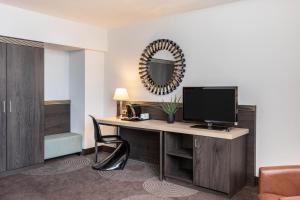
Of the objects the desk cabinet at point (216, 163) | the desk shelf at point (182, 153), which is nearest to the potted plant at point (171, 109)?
the desk cabinet at point (216, 163)

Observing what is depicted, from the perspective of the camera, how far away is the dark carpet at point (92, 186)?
3041 millimetres

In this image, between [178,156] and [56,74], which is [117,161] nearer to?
[178,156]

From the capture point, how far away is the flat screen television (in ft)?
10.4

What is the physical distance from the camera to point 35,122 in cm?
403

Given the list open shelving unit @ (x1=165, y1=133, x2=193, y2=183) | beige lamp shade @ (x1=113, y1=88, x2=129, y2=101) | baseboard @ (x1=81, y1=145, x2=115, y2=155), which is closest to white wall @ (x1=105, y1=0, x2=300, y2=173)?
open shelving unit @ (x1=165, y1=133, x2=193, y2=183)

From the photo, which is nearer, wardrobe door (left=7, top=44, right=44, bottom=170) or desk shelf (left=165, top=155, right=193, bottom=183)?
desk shelf (left=165, top=155, right=193, bottom=183)

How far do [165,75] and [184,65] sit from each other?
38cm

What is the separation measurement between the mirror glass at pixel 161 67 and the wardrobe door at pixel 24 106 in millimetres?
1761

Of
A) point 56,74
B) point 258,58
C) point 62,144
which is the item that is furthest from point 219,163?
point 56,74

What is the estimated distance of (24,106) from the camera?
3883 millimetres

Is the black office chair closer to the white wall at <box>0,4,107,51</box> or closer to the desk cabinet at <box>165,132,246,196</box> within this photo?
the desk cabinet at <box>165,132,246,196</box>

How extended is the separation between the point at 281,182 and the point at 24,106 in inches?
136

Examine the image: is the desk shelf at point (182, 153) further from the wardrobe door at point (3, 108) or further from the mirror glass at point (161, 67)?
the wardrobe door at point (3, 108)

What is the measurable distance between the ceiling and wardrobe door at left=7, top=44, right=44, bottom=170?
2.09ft
